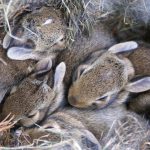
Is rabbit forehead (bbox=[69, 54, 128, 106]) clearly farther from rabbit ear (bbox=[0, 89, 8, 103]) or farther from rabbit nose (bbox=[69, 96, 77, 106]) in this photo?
rabbit ear (bbox=[0, 89, 8, 103])

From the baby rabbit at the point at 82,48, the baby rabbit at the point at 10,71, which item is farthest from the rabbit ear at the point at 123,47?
the baby rabbit at the point at 10,71

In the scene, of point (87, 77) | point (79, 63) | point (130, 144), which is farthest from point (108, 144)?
point (79, 63)

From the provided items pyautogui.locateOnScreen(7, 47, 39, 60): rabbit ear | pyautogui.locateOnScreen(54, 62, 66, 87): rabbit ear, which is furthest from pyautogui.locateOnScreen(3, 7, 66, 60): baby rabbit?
pyautogui.locateOnScreen(54, 62, 66, 87): rabbit ear

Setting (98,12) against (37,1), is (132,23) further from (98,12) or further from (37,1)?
(37,1)

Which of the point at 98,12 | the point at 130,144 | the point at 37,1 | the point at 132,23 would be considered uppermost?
the point at 37,1

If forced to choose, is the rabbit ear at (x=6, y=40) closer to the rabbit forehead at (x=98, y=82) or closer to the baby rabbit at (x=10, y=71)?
the baby rabbit at (x=10, y=71)

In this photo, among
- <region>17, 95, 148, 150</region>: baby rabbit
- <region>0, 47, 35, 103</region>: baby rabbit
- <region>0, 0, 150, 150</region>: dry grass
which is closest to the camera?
<region>0, 0, 150, 150</region>: dry grass

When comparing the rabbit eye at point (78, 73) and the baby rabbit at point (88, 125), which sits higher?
the rabbit eye at point (78, 73)
